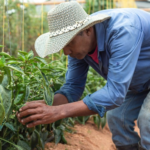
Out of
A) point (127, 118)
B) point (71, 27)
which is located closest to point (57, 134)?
point (127, 118)

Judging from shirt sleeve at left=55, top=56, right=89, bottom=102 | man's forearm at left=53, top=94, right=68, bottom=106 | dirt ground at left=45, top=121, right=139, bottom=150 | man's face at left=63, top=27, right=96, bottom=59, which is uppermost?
man's face at left=63, top=27, right=96, bottom=59

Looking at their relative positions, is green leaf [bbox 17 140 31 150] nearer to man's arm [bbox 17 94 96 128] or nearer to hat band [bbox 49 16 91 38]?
man's arm [bbox 17 94 96 128]

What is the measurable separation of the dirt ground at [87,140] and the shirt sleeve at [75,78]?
0.43 m

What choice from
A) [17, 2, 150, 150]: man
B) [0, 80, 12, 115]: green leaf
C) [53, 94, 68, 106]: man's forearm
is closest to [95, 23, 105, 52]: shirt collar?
[17, 2, 150, 150]: man

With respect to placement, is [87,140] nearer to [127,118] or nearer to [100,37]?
[127,118]

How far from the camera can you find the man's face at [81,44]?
1937 millimetres

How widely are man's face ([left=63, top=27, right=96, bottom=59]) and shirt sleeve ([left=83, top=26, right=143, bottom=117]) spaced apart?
17cm

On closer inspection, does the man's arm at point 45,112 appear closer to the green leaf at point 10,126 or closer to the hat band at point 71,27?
the green leaf at point 10,126

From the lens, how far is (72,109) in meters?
1.88

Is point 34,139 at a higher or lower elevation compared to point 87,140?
higher

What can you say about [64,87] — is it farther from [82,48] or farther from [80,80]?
[82,48]

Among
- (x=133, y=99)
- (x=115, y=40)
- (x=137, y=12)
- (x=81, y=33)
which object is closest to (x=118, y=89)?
(x=115, y=40)

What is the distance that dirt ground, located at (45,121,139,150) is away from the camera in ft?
8.24

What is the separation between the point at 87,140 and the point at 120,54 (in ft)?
3.99
